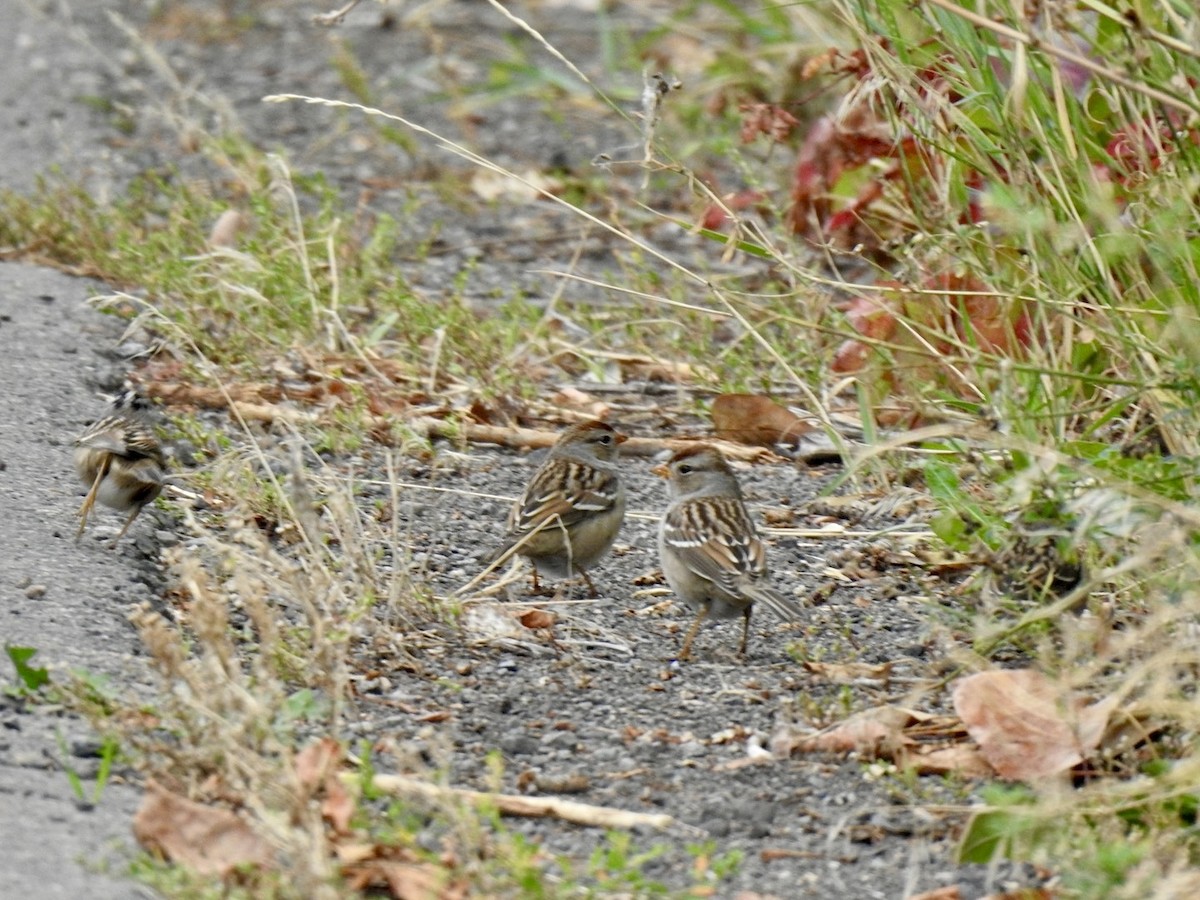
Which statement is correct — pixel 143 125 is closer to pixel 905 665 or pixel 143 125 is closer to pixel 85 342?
pixel 85 342

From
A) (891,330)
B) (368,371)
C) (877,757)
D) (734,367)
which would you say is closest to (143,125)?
(368,371)

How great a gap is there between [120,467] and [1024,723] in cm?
276

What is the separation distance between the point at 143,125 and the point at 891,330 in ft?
20.1

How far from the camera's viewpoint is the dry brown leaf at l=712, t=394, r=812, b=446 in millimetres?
7223

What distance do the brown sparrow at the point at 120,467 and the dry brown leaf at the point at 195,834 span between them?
1.96 metres

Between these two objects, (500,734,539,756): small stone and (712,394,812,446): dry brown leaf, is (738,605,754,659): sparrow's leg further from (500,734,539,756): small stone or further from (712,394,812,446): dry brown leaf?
(712,394,812,446): dry brown leaf

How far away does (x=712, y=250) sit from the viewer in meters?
10.1

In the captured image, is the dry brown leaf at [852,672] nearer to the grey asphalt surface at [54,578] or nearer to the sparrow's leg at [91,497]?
the grey asphalt surface at [54,578]

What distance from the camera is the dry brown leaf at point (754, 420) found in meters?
7.22

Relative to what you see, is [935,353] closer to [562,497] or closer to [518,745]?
[562,497]

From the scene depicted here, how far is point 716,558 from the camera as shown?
554cm

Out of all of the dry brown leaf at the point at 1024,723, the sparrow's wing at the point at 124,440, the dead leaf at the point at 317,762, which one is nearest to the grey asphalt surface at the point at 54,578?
the sparrow's wing at the point at 124,440

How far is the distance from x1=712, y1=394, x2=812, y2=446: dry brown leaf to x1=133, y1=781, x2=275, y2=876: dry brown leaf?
11.8 ft

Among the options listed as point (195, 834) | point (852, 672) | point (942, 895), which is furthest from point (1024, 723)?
point (195, 834)
